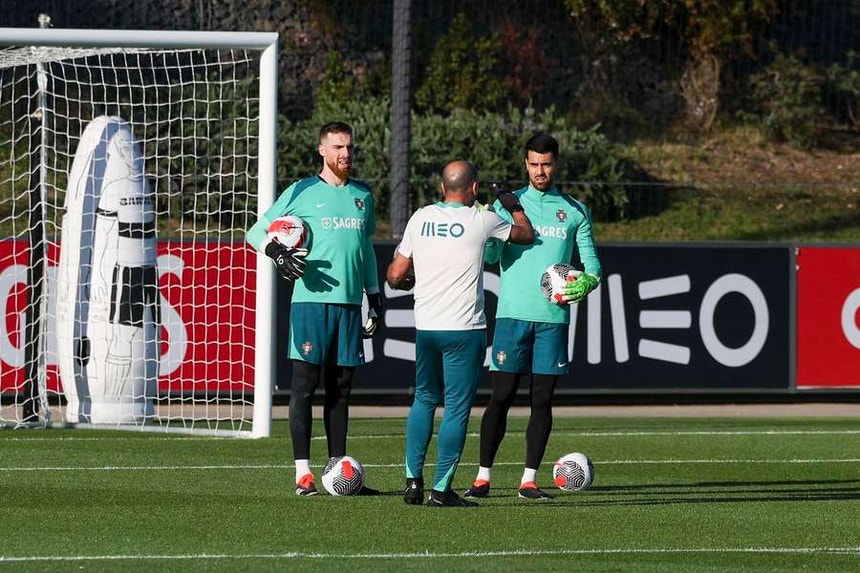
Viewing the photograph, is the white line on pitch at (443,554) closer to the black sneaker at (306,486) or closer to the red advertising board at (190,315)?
the black sneaker at (306,486)

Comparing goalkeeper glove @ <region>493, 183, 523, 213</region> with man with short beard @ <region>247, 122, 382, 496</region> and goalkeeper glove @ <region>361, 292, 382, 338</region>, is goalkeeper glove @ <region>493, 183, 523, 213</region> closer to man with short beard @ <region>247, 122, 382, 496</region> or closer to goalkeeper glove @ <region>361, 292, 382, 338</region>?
man with short beard @ <region>247, 122, 382, 496</region>

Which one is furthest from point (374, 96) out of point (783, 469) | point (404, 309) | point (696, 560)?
point (696, 560)

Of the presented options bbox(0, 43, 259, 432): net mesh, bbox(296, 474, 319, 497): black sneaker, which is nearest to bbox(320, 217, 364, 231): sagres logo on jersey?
bbox(296, 474, 319, 497): black sneaker

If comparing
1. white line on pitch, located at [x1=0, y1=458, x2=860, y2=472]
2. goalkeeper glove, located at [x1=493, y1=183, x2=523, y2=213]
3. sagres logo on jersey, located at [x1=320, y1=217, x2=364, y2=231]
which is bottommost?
white line on pitch, located at [x1=0, y1=458, x2=860, y2=472]

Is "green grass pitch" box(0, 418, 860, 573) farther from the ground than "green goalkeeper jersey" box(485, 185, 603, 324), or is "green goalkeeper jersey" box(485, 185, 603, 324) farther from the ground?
"green goalkeeper jersey" box(485, 185, 603, 324)

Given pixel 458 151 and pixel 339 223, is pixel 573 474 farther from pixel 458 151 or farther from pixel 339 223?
pixel 458 151

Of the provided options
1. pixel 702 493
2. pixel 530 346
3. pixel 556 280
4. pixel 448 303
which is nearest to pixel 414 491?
pixel 448 303

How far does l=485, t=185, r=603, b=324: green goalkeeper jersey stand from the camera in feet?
30.6

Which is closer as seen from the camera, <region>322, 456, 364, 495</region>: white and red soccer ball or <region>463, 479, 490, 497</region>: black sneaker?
<region>322, 456, 364, 495</region>: white and red soccer ball

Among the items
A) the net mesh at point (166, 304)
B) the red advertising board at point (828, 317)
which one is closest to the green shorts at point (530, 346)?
the net mesh at point (166, 304)

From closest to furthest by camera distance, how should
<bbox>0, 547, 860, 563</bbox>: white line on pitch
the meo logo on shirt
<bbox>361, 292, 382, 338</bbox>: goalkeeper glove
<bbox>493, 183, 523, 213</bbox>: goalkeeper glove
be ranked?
<bbox>0, 547, 860, 563</bbox>: white line on pitch → the meo logo on shirt → <bbox>493, 183, 523, 213</bbox>: goalkeeper glove → <bbox>361, 292, 382, 338</bbox>: goalkeeper glove

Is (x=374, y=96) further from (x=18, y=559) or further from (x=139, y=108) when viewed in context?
(x=18, y=559)

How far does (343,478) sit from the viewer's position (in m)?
9.19

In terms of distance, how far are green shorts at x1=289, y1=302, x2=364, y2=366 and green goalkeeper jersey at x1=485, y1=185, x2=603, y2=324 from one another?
0.87 metres
